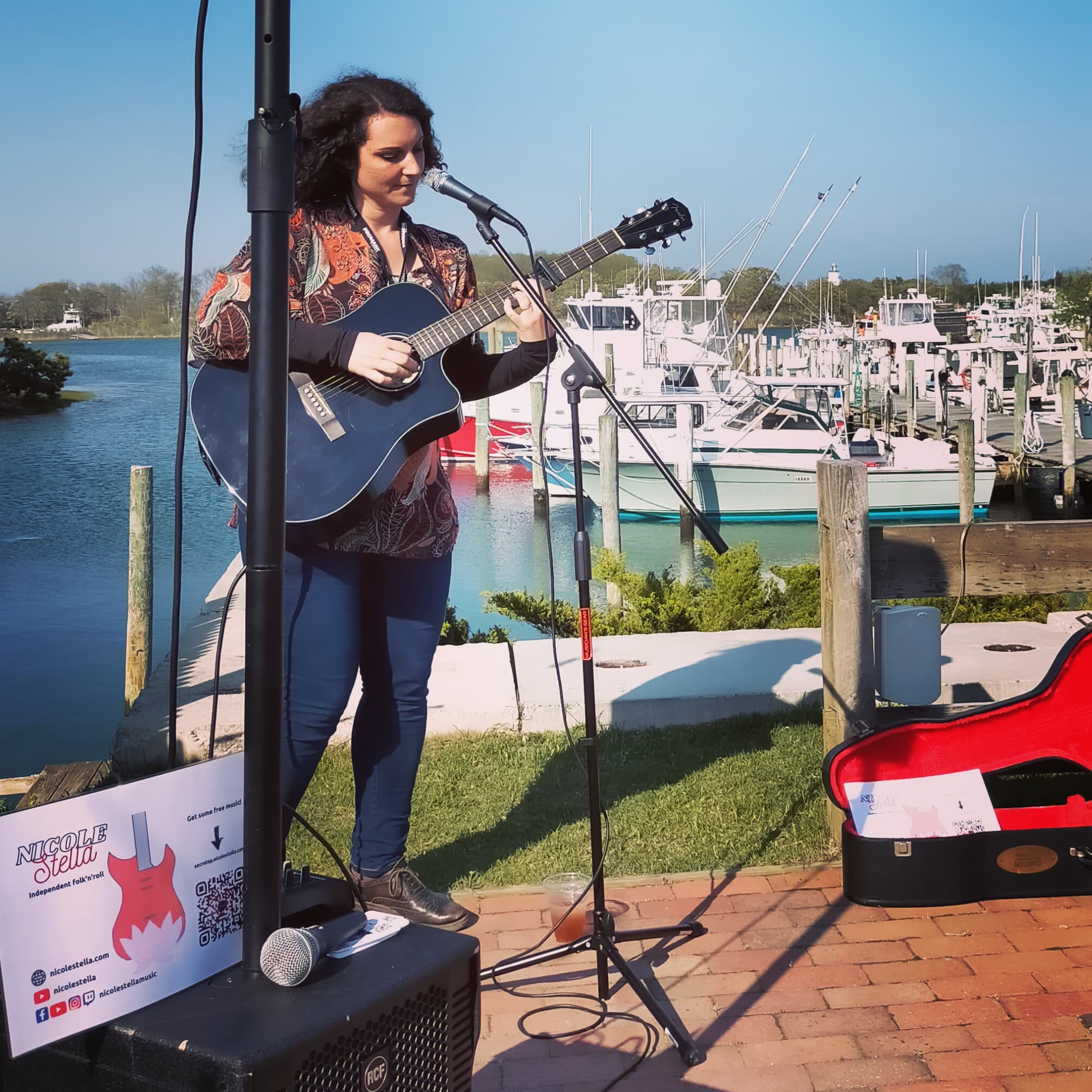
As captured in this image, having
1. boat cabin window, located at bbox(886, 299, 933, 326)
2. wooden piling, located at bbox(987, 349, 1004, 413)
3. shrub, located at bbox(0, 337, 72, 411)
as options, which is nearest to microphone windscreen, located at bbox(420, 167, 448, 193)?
shrub, located at bbox(0, 337, 72, 411)

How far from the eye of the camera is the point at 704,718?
4.29 metres

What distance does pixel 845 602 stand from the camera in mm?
3074

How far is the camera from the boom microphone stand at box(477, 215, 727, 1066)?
214 cm

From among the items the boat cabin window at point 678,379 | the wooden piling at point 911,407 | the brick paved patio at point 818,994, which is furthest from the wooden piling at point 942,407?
the brick paved patio at point 818,994

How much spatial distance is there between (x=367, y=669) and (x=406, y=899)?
54 cm

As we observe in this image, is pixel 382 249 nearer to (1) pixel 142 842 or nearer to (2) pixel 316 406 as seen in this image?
(2) pixel 316 406

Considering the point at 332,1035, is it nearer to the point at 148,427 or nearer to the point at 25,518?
the point at 25,518

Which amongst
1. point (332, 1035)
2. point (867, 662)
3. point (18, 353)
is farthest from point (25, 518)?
point (332, 1035)

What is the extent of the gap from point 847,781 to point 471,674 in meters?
2.01

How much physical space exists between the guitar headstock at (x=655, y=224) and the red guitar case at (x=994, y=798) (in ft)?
4.45

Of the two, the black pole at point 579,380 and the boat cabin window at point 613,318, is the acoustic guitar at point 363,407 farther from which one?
the boat cabin window at point 613,318

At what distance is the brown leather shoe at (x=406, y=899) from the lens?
263cm

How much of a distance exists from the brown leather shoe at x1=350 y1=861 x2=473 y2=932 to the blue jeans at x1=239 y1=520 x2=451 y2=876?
25 mm

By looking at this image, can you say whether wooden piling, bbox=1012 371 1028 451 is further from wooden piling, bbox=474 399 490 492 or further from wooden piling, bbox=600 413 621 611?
wooden piling, bbox=600 413 621 611
